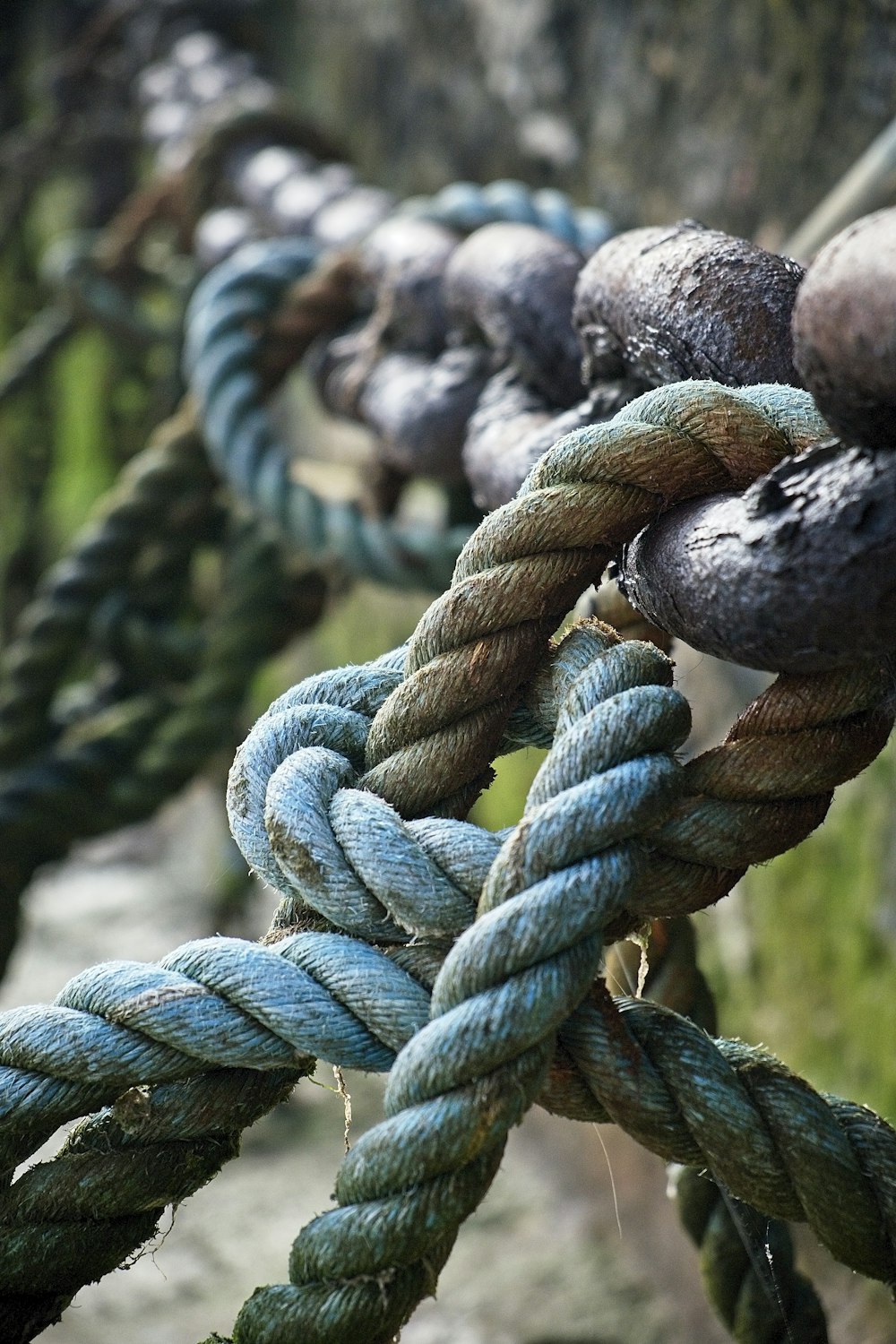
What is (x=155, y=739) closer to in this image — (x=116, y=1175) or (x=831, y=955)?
(x=831, y=955)

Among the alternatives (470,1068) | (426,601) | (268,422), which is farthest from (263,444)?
(470,1068)

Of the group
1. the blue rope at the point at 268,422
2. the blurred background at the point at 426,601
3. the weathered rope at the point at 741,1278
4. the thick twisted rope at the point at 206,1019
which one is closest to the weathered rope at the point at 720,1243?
the weathered rope at the point at 741,1278

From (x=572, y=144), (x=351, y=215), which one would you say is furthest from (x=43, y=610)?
(x=572, y=144)

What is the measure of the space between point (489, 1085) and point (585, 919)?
57 millimetres

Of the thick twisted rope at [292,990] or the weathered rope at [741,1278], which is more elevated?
the thick twisted rope at [292,990]

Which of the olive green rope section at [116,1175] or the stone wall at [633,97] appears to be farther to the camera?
the stone wall at [633,97]

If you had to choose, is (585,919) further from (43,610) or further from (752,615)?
(43,610)

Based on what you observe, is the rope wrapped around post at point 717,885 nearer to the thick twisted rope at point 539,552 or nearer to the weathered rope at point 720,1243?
the thick twisted rope at point 539,552

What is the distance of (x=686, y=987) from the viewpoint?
0.70 meters

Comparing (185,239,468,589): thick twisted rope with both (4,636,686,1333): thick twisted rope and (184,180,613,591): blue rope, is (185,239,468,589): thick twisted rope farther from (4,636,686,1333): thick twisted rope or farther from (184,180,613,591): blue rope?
(4,636,686,1333): thick twisted rope

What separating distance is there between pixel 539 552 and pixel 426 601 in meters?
1.04

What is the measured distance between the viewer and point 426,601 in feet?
4.92

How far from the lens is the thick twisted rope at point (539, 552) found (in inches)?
17.8

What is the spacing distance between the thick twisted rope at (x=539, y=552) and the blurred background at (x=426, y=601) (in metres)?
0.20
